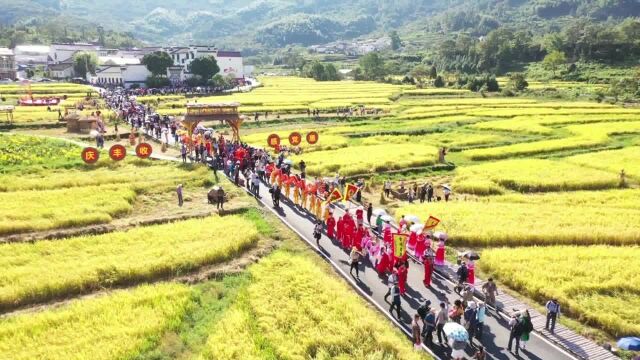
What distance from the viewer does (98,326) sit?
50.8 ft

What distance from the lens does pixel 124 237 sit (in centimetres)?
2291

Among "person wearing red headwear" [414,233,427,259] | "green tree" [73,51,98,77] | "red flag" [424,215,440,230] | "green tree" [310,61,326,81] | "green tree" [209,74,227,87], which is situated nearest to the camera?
"red flag" [424,215,440,230]

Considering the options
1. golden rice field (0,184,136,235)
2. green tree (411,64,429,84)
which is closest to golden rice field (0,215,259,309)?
golden rice field (0,184,136,235)

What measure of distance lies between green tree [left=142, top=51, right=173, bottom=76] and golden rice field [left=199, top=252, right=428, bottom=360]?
87.7 meters

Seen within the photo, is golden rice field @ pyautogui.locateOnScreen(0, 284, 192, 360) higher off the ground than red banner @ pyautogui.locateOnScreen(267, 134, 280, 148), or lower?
lower

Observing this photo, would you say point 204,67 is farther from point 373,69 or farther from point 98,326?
point 98,326

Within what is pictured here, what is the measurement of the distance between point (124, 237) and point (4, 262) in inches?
178

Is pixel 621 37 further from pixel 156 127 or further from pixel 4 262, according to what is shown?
pixel 4 262

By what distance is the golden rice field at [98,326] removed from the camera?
14086 millimetres

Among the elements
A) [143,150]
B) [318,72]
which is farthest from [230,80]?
[143,150]

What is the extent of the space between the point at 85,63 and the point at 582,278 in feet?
364

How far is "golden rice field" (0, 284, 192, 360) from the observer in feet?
46.2

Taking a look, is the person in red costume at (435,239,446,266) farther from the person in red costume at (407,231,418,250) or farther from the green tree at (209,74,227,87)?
the green tree at (209,74,227,87)

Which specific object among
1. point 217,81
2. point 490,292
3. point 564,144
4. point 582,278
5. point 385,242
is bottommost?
point 582,278
